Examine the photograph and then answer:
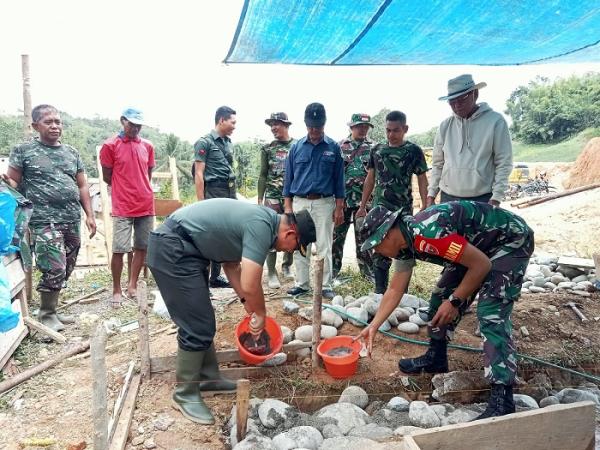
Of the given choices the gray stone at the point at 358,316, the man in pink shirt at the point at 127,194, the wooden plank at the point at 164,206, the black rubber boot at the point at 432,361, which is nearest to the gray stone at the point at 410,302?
the gray stone at the point at 358,316

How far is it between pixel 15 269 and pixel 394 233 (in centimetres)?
324

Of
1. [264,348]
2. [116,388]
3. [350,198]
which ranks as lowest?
[116,388]

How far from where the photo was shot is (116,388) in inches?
119

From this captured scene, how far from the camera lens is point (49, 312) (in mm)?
4090

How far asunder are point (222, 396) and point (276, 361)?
49cm

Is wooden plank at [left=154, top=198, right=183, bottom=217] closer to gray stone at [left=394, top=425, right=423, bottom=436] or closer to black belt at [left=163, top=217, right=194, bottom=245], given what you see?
black belt at [left=163, top=217, right=194, bottom=245]

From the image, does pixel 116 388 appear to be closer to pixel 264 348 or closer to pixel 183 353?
pixel 183 353

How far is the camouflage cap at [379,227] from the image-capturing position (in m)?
2.32

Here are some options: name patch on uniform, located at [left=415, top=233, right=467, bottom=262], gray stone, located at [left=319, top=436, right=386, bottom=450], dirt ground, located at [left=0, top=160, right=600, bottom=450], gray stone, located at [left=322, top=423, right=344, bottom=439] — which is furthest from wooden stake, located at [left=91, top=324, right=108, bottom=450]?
name patch on uniform, located at [left=415, top=233, right=467, bottom=262]

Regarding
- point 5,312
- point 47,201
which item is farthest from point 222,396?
point 47,201

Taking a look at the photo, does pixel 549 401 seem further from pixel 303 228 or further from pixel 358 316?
pixel 303 228

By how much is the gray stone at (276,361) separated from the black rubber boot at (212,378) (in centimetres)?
31

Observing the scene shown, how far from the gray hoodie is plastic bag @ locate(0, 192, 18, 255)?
3.56m

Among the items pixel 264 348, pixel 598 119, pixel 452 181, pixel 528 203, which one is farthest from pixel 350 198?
pixel 598 119
